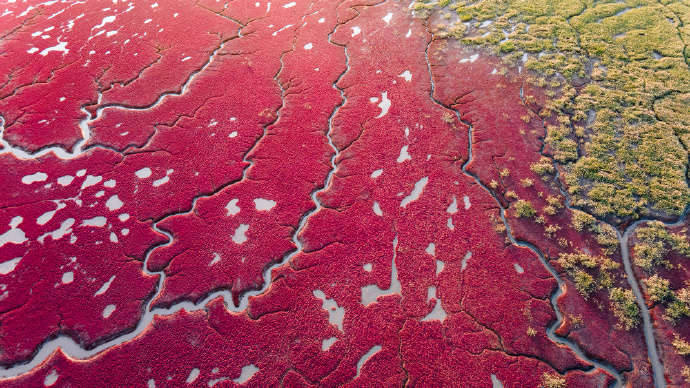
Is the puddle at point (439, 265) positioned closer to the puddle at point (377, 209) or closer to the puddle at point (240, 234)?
the puddle at point (377, 209)

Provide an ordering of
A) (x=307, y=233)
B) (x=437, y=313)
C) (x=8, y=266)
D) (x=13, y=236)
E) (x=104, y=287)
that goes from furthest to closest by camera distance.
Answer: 1. (x=13, y=236)
2. (x=307, y=233)
3. (x=8, y=266)
4. (x=104, y=287)
5. (x=437, y=313)

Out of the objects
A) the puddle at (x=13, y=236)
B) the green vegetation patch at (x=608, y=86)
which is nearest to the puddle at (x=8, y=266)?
the puddle at (x=13, y=236)

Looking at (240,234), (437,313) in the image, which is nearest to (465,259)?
(437,313)

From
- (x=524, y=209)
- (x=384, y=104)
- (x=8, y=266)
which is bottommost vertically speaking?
(x=524, y=209)

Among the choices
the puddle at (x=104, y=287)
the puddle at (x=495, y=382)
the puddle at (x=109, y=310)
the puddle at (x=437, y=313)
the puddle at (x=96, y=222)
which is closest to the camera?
the puddle at (x=495, y=382)

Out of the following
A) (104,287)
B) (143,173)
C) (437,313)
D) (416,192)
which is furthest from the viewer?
(143,173)

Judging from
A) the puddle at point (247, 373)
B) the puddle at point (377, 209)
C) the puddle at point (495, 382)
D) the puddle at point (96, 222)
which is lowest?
the puddle at point (495, 382)

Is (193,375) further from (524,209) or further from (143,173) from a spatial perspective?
(524,209)

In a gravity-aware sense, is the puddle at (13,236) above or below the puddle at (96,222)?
above

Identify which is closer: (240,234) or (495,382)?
(495,382)
